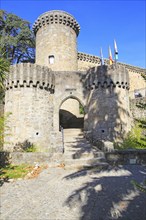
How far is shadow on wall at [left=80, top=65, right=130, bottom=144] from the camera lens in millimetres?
15758

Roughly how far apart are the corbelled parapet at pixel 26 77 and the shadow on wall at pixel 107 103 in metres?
4.25

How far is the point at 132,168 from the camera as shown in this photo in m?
9.80

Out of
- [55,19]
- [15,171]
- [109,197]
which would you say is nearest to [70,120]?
[55,19]

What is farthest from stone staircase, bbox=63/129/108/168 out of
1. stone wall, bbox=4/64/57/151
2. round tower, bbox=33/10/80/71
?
round tower, bbox=33/10/80/71

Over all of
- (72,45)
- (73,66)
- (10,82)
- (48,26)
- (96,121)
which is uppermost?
(48,26)

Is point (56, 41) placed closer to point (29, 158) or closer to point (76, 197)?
point (29, 158)

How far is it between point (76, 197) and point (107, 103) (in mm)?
A: 10763

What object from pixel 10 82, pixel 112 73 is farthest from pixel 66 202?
pixel 112 73

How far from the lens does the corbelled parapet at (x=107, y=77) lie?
16.4 m

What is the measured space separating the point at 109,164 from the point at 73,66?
14650 millimetres

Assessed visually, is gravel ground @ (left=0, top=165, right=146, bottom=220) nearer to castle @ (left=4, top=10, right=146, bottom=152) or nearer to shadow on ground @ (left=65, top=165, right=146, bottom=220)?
shadow on ground @ (left=65, top=165, right=146, bottom=220)

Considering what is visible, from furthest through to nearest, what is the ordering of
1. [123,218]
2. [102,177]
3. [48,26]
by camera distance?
[48,26] < [102,177] < [123,218]

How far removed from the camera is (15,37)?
1022 inches

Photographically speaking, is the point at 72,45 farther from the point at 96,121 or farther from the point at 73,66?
the point at 96,121
